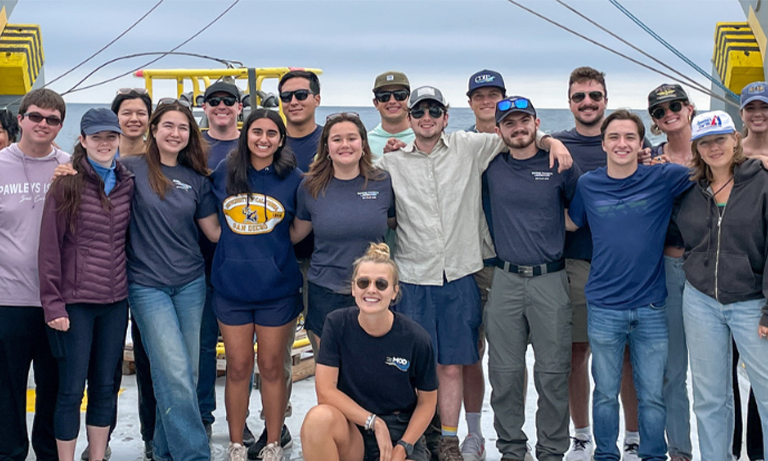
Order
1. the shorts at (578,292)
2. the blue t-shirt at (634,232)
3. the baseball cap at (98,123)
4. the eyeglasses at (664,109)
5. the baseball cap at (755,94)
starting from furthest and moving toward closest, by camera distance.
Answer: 1. the shorts at (578,292)
2. the eyeglasses at (664,109)
3. the baseball cap at (755,94)
4. the blue t-shirt at (634,232)
5. the baseball cap at (98,123)

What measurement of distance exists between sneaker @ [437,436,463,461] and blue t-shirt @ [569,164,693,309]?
108cm

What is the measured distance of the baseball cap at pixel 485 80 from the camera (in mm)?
4820

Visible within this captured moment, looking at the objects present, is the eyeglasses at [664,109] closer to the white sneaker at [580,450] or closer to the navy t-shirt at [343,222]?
the navy t-shirt at [343,222]

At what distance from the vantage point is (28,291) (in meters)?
3.89

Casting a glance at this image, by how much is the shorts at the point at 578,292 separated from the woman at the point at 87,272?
238 centimetres

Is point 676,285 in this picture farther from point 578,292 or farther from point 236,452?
point 236,452

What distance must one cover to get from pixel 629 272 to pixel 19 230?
9.91ft

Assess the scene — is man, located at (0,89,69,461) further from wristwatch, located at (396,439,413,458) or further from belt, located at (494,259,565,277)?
belt, located at (494,259,565,277)

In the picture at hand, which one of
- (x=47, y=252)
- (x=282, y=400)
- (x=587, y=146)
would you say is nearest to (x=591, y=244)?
(x=587, y=146)

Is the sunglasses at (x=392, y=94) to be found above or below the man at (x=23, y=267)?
above

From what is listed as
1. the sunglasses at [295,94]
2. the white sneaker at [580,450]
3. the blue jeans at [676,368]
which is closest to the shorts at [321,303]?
the sunglasses at [295,94]

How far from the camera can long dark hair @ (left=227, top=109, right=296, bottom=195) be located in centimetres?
417

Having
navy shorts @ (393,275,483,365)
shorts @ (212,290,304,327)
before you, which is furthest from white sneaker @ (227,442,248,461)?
navy shorts @ (393,275,483,365)

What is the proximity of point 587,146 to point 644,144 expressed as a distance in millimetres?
308
